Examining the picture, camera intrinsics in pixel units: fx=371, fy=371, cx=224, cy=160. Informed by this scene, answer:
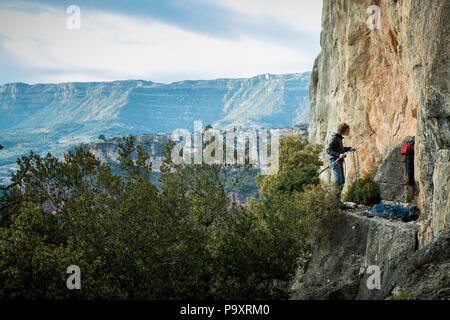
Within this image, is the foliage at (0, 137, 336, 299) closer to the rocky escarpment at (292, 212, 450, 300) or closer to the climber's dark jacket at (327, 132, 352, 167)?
the rocky escarpment at (292, 212, 450, 300)

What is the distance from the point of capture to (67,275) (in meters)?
8.30

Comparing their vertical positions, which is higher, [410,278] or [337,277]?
[410,278]

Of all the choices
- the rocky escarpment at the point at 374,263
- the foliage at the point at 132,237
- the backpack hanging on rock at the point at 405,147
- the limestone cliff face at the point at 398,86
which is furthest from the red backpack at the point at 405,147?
the foliage at the point at 132,237

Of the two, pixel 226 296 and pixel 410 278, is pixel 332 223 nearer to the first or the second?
pixel 226 296

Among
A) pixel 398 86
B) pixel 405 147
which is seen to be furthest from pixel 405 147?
pixel 398 86

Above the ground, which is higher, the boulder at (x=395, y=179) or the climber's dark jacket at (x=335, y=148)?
the climber's dark jacket at (x=335, y=148)

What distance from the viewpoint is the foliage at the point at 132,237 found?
27.7 ft

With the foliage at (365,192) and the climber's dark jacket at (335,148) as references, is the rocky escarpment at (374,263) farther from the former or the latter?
the climber's dark jacket at (335,148)

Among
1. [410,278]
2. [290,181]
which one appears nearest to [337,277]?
[410,278]

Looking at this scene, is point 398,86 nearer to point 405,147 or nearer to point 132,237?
point 405,147

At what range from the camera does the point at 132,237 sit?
1004 centimetres

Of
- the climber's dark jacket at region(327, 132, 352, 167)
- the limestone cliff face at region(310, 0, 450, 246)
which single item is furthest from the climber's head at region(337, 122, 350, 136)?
the climber's dark jacket at region(327, 132, 352, 167)

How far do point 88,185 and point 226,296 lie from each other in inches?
206

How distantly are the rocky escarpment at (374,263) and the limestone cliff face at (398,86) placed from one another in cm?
114
